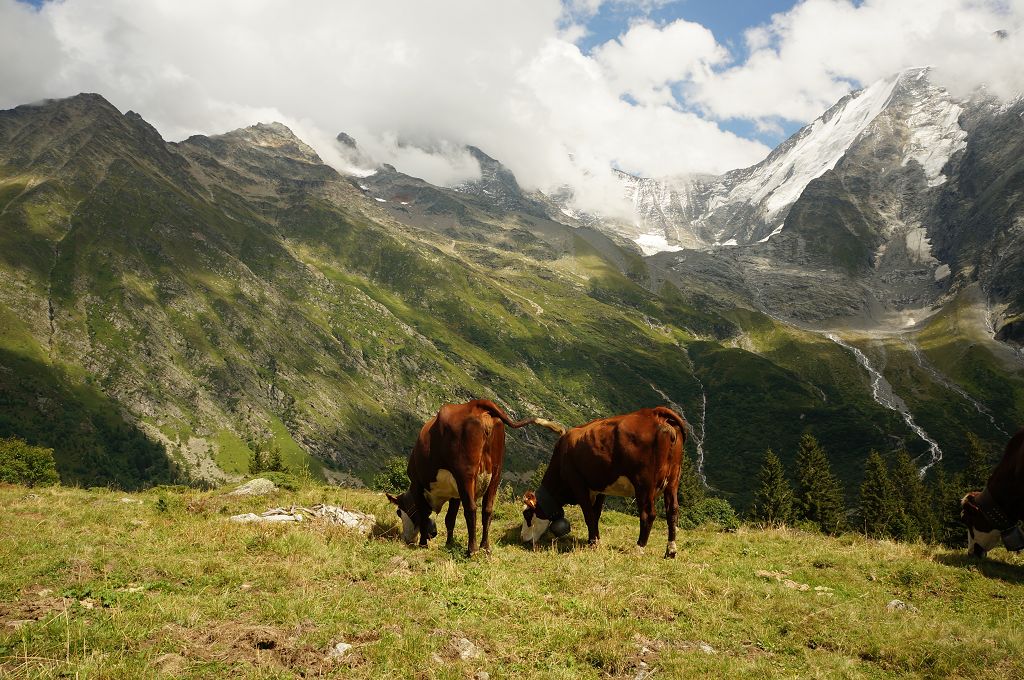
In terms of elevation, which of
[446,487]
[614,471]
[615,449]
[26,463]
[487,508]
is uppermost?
[615,449]

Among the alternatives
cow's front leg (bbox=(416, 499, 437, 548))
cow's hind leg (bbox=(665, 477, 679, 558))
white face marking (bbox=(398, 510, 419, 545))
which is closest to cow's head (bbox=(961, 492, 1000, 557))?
cow's hind leg (bbox=(665, 477, 679, 558))

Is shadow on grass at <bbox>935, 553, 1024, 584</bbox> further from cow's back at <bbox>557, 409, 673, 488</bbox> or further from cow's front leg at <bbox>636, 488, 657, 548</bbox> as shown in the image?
cow's back at <bbox>557, 409, 673, 488</bbox>

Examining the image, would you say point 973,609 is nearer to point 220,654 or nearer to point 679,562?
point 679,562

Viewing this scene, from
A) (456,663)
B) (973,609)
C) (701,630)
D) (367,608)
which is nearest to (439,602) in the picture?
(367,608)

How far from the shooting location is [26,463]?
71875mm

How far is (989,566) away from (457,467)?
14.0 meters

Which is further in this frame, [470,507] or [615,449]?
[615,449]

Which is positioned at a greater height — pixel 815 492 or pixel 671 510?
pixel 671 510

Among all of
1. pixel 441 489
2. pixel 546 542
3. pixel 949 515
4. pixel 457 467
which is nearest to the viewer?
pixel 457 467

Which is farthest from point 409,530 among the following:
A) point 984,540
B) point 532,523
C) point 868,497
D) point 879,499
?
point 868,497

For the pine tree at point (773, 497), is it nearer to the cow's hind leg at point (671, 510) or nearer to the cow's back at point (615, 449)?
the cow's hind leg at point (671, 510)

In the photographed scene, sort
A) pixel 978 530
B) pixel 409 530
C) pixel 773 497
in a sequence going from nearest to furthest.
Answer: pixel 978 530 < pixel 409 530 < pixel 773 497

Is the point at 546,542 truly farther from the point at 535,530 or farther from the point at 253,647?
the point at 253,647

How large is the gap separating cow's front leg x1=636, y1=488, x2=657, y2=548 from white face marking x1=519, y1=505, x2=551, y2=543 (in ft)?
9.43
